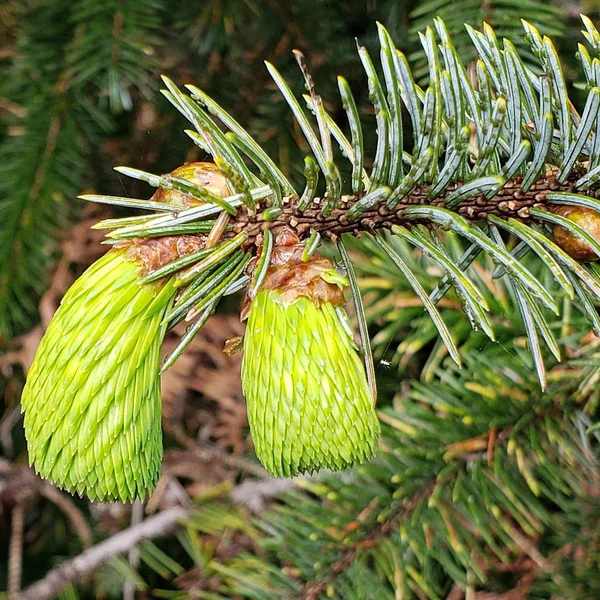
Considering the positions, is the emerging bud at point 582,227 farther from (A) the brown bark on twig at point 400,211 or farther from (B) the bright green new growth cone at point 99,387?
(B) the bright green new growth cone at point 99,387

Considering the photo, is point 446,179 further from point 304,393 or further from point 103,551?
point 103,551

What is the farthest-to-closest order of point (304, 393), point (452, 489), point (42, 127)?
point (42, 127) < point (452, 489) < point (304, 393)

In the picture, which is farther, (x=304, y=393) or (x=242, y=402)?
(x=242, y=402)

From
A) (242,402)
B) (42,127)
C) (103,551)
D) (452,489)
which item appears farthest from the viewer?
(242,402)

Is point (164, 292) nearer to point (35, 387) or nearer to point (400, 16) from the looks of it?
point (35, 387)

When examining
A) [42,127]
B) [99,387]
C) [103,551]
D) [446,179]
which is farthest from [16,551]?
[446,179]

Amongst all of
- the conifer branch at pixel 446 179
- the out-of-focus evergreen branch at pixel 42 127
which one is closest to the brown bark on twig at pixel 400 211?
the conifer branch at pixel 446 179
